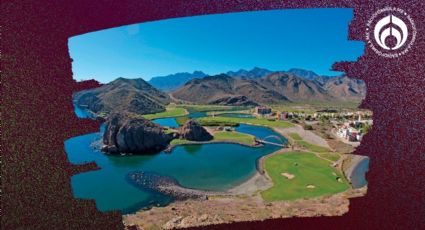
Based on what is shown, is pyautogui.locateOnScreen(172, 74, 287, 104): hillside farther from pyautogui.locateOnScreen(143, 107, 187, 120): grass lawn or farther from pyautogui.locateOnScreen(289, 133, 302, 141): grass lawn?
pyautogui.locateOnScreen(289, 133, 302, 141): grass lawn

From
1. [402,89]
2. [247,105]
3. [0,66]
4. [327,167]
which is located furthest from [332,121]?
[0,66]

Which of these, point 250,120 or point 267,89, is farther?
point 250,120

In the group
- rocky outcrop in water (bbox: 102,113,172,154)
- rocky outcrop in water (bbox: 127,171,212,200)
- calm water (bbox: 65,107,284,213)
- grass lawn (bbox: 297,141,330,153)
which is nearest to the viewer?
rocky outcrop in water (bbox: 102,113,172,154)

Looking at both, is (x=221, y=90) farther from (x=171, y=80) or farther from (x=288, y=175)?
(x=288, y=175)

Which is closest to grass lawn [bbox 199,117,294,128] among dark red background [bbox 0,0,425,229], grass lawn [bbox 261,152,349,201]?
grass lawn [bbox 261,152,349,201]

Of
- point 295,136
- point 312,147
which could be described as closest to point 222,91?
point 295,136

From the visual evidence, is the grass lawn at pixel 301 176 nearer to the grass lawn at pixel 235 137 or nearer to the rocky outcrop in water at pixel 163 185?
the grass lawn at pixel 235 137

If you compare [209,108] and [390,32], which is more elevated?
[390,32]

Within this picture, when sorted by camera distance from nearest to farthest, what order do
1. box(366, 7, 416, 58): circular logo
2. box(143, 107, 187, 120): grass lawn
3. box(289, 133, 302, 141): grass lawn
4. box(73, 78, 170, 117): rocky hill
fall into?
1. box(366, 7, 416, 58): circular logo
2. box(73, 78, 170, 117): rocky hill
3. box(143, 107, 187, 120): grass lawn
4. box(289, 133, 302, 141): grass lawn
